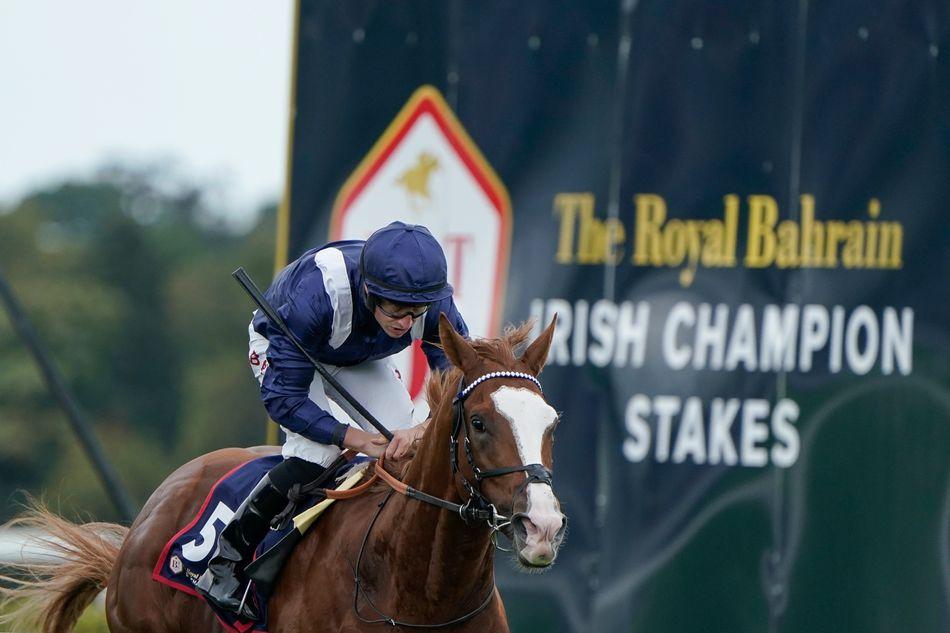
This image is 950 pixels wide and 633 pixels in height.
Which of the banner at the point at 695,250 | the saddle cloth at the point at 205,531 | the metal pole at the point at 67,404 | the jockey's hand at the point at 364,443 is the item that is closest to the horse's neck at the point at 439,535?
the jockey's hand at the point at 364,443

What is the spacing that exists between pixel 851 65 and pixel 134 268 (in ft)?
154

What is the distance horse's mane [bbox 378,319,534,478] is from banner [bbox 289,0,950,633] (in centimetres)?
266

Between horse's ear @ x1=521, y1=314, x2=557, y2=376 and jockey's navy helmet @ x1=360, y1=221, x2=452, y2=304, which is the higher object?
jockey's navy helmet @ x1=360, y1=221, x2=452, y2=304

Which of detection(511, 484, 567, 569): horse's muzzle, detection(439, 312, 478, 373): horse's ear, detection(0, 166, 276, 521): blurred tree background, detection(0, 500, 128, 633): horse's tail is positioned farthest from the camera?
detection(0, 166, 276, 521): blurred tree background

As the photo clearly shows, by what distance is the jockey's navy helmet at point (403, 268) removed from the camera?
4.50m

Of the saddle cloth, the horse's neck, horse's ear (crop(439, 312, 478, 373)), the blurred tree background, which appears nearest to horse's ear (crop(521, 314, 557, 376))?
horse's ear (crop(439, 312, 478, 373))

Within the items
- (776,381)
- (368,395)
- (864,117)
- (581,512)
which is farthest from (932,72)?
(368,395)

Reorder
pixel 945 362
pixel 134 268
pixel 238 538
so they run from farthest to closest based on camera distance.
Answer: pixel 134 268 < pixel 945 362 < pixel 238 538

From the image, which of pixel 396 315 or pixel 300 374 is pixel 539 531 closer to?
pixel 396 315

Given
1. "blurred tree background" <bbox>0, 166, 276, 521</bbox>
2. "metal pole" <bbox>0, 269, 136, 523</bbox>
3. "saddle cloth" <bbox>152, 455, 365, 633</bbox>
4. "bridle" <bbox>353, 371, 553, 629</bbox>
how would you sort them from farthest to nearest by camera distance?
1. "blurred tree background" <bbox>0, 166, 276, 521</bbox>
2. "metal pole" <bbox>0, 269, 136, 523</bbox>
3. "saddle cloth" <bbox>152, 455, 365, 633</bbox>
4. "bridle" <bbox>353, 371, 553, 629</bbox>

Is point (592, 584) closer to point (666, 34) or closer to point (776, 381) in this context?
point (776, 381)

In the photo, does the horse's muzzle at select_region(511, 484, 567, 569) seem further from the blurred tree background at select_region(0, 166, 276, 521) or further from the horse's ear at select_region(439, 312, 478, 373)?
the blurred tree background at select_region(0, 166, 276, 521)

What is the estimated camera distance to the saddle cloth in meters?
5.21

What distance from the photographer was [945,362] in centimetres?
684
